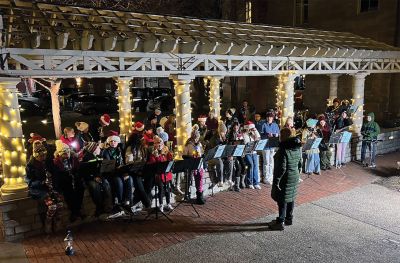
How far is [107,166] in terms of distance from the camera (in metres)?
6.85

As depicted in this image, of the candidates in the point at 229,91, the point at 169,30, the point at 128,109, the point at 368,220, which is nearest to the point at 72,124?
the point at 128,109

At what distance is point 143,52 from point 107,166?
2.65 m

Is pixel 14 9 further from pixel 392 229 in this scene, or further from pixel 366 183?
pixel 366 183

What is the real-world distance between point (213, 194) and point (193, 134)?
5.97ft

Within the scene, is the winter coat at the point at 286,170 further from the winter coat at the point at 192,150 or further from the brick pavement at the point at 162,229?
the winter coat at the point at 192,150

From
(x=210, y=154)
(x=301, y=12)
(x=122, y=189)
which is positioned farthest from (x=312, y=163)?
(x=301, y=12)

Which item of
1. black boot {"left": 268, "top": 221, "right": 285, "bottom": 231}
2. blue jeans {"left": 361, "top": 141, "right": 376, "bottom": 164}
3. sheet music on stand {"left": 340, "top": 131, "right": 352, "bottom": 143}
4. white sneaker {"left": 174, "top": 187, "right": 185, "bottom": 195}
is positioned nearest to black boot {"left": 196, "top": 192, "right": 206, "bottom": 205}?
white sneaker {"left": 174, "top": 187, "right": 185, "bottom": 195}

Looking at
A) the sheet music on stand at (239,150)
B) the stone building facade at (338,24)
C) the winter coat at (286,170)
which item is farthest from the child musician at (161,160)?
the stone building facade at (338,24)

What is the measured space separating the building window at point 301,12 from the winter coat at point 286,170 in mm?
17862

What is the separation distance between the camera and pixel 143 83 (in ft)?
146

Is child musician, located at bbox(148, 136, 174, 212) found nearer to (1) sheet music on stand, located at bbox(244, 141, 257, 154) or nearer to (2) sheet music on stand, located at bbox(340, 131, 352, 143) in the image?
(1) sheet music on stand, located at bbox(244, 141, 257, 154)

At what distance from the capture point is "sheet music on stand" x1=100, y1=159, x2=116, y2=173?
6785 millimetres

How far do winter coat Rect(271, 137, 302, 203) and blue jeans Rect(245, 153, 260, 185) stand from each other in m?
2.30

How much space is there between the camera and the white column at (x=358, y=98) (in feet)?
40.9
